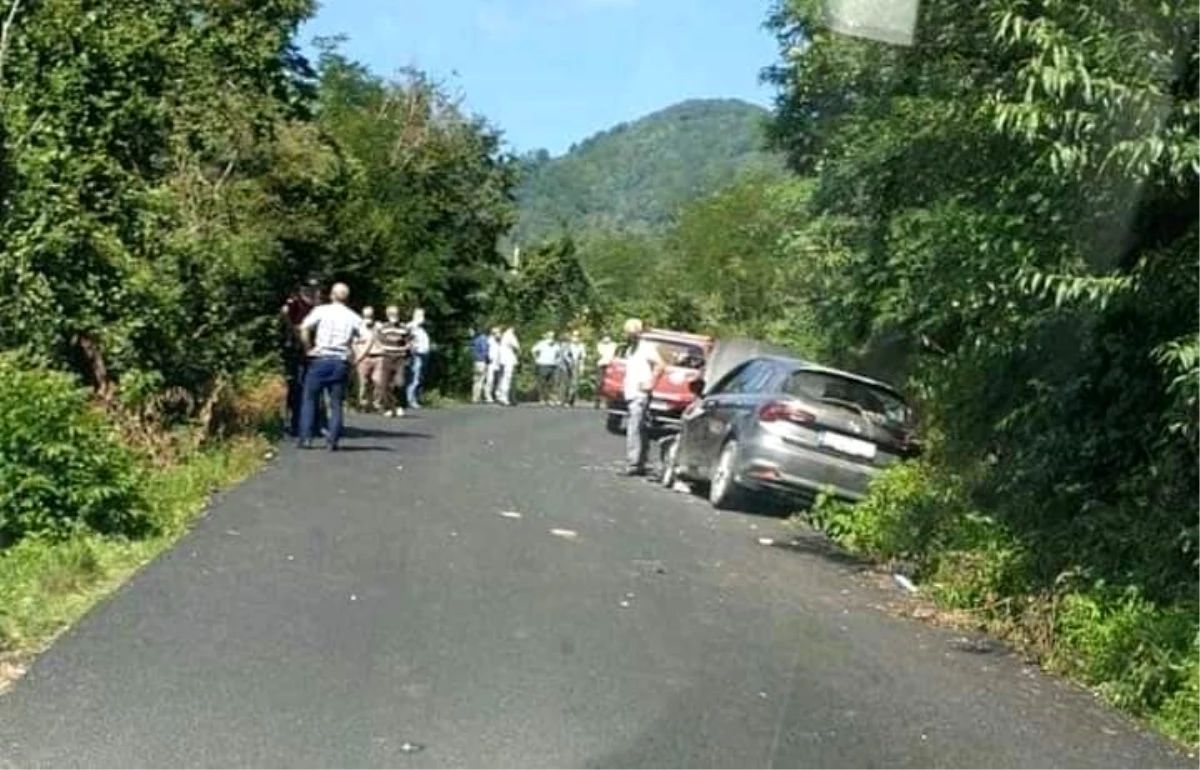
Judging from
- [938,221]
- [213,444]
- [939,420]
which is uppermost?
[938,221]

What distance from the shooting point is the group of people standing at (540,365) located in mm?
41531

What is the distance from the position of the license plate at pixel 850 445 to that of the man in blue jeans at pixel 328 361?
5232 millimetres

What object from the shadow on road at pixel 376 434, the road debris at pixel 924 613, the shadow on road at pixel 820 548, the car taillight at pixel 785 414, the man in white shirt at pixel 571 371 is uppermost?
the car taillight at pixel 785 414

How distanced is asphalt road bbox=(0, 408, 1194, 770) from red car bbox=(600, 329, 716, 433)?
9728 mm

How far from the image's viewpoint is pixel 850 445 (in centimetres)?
1725

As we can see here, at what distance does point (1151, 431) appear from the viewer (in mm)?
10984

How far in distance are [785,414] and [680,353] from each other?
12578 mm

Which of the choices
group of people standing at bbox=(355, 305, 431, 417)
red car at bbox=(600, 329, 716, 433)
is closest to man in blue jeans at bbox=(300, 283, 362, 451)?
red car at bbox=(600, 329, 716, 433)

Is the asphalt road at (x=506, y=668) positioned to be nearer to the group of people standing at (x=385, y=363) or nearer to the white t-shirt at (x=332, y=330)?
the white t-shirt at (x=332, y=330)

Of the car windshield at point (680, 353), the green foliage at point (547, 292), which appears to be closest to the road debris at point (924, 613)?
the car windshield at point (680, 353)

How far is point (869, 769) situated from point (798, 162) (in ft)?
64.3

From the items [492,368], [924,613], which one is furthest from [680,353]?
[924,613]

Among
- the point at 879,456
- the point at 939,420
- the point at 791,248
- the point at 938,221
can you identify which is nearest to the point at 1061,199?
the point at 938,221

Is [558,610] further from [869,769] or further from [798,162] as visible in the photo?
[798,162]
